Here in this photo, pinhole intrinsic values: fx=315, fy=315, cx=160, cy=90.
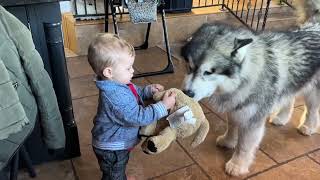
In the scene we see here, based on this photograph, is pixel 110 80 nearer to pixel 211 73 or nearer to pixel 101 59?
pixel 101 59

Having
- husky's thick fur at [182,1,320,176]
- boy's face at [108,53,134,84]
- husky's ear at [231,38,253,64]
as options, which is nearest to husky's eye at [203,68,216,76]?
husky's thick fur at [182,1,320,176]

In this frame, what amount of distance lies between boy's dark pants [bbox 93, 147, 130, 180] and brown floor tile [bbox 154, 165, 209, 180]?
15.0 inches

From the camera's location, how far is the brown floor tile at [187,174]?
1723 millimetres

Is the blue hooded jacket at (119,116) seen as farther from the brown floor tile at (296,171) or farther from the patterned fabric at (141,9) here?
the patterned fabric at (141,9)

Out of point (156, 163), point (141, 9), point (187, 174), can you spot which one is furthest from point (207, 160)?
point (141, 9)

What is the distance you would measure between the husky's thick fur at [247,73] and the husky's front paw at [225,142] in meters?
0.07

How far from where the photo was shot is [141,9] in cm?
270

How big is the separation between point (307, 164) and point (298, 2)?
39.8 inches

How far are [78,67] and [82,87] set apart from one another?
0.45 metres

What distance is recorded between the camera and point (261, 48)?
5.03ft

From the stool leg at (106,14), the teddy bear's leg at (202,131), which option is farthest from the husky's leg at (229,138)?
the stool leg at (106,14)

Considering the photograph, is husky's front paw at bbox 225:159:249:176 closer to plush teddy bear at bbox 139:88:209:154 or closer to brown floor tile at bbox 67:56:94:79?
plush teddy bear at bbox 139:88:209:154

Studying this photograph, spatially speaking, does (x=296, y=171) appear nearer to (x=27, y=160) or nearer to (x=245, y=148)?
(x=245, y=148)

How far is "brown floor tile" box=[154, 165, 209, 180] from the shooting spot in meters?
1.72
